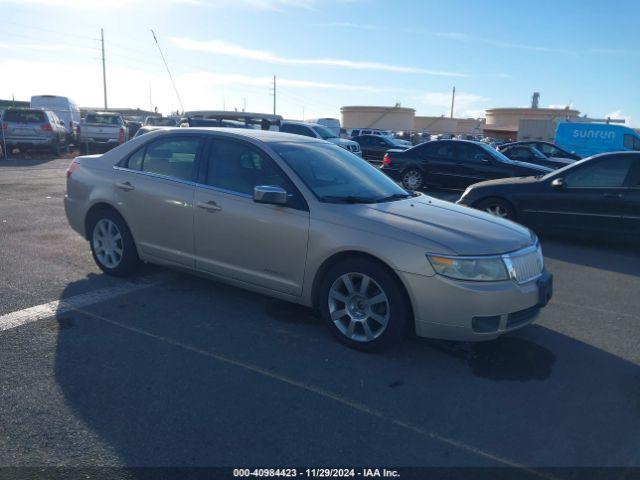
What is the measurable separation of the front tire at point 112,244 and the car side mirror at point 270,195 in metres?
1.90


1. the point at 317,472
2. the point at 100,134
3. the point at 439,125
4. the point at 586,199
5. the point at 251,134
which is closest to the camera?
the point at 317,472

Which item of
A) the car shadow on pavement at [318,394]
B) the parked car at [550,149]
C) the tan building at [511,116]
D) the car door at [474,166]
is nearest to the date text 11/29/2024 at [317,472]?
the car shadow on pavement at [318,394]

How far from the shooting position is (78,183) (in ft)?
19.2

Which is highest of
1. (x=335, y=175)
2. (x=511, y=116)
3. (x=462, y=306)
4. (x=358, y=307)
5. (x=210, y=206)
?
(x=511, y=116)

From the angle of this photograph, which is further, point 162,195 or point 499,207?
point 499,207

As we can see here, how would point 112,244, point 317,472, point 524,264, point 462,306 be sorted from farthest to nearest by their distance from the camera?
point 112,244 → point 524,264 → point 462,306 → point 317,472

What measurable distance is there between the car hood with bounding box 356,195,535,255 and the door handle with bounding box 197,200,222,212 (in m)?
1.31

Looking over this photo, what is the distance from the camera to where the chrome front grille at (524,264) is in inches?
154

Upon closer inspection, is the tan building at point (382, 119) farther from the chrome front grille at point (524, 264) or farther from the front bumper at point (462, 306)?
the front bumper at point (462, 306)

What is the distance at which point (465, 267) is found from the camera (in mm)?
3764

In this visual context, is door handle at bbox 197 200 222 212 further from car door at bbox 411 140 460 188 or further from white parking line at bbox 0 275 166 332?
car door at bbox 411 140 460 188

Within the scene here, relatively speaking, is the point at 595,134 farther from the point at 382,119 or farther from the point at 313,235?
the point at 382,119

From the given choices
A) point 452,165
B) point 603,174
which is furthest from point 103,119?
point 603,174

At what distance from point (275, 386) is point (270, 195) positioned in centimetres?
151
